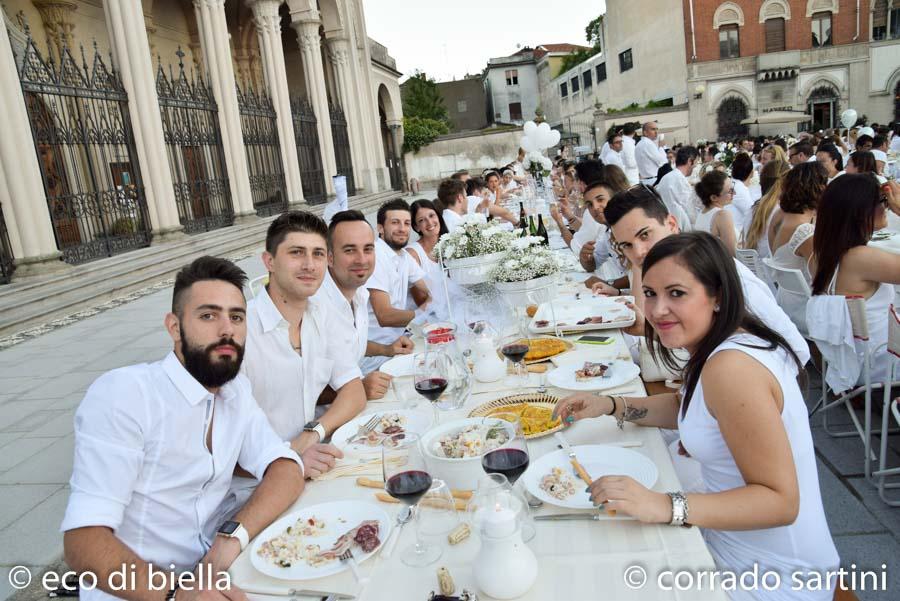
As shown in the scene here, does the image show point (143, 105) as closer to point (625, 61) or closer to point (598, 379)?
point (598, 379)

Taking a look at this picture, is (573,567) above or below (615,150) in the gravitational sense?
below

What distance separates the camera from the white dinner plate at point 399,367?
2769mm

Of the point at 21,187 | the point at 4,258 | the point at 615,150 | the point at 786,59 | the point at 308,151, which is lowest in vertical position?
the point at 4,258

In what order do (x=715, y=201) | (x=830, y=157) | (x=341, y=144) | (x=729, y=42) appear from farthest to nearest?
(x=729, y=42), (x=341, y=144), (x=830, y=157), (x=715, y=201)

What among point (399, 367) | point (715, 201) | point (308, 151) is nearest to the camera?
point (399, 367)

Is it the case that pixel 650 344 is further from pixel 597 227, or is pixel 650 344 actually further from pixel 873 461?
pixel 597 227

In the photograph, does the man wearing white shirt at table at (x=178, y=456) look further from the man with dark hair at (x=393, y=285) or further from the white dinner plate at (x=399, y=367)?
the man with dark hair at (x=393, y=285)

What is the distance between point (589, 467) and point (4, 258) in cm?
899

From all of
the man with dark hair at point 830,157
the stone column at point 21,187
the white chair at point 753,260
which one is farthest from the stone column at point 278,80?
the white chair at point 753,260

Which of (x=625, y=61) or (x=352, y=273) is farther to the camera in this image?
(x=625, y=61)

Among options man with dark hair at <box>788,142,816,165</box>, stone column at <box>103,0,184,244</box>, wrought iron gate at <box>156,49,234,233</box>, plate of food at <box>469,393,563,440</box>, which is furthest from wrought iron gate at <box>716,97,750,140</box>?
plate of food at <box>469,393,563,440</box>

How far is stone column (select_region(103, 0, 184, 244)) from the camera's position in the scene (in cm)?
934

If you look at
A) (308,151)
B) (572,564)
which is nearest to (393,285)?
(572,564)

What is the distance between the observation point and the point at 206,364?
1.86m
